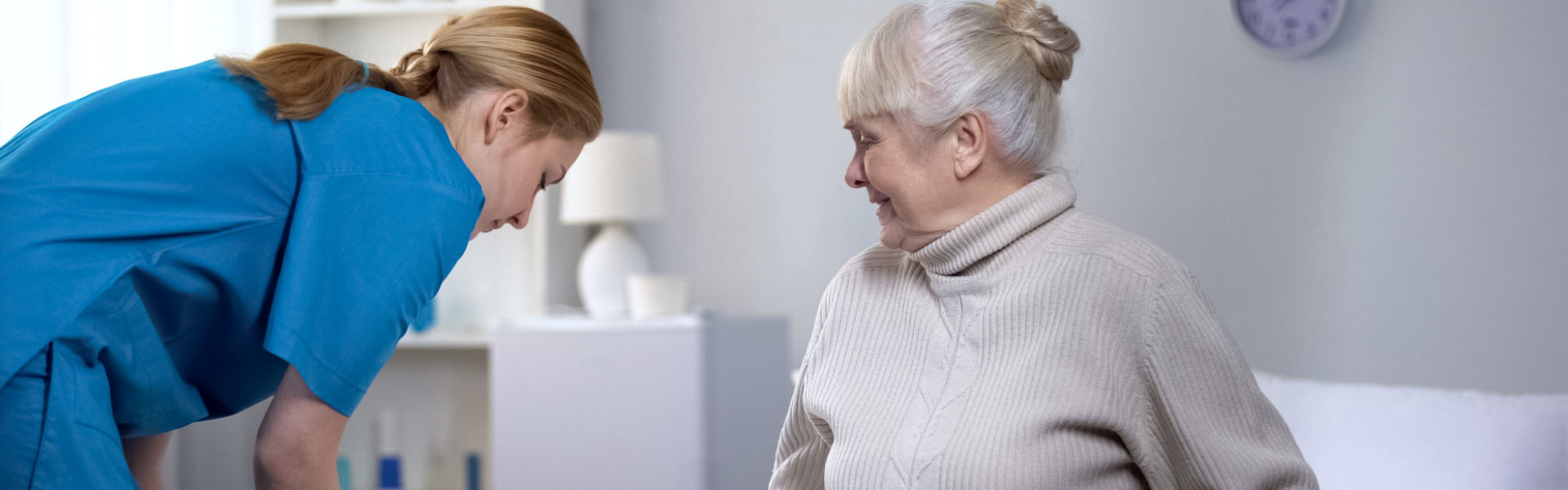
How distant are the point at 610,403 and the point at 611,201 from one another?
1.59ft

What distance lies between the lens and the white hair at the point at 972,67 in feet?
3.58

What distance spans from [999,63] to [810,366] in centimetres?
39

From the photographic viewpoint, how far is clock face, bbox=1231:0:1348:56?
215 cm

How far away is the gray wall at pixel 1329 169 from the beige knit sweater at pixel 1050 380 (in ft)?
4.03

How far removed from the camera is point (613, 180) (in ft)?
8.90

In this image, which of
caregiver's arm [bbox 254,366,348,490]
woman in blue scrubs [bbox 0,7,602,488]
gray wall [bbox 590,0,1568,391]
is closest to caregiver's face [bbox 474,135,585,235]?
woman in blue scrubs [bbox 0,7,602,488]

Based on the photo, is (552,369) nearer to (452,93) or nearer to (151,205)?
(452,93)

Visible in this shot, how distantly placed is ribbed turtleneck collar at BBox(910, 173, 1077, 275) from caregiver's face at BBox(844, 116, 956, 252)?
0.03 metres

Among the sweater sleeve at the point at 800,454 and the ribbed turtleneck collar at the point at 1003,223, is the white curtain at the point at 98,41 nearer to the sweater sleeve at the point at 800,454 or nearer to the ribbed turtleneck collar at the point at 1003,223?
the sweater sleeve at the point at 800,454

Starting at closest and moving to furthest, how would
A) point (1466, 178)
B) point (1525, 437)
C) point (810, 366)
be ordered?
point (810, 366) < point (1525, 437) < point (1466, 178)

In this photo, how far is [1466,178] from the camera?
6.56 ft

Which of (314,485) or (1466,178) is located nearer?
(314,485)

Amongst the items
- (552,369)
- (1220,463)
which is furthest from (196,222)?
(552,369)

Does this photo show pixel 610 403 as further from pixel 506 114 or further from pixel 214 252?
pixel 214 252
